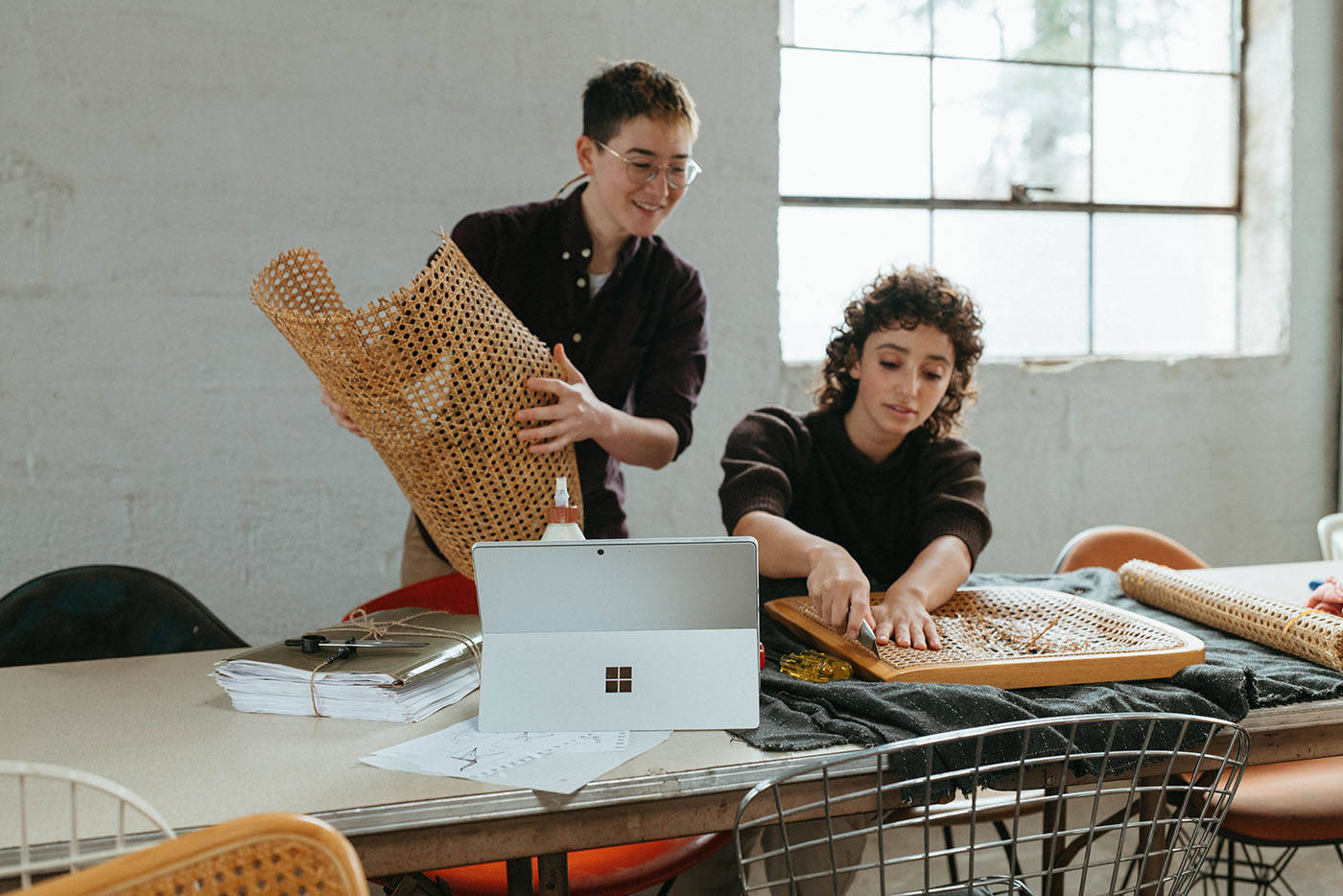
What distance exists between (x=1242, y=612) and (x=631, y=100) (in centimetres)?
116

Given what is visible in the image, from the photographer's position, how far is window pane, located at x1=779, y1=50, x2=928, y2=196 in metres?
3.03

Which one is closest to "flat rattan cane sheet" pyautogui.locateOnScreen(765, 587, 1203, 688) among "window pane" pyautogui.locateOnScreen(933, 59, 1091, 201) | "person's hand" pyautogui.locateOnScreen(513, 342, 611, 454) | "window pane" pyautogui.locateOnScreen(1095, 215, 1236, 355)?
"person's hand" pyautogui.locateOnScreen(513, 342, 611, 454)

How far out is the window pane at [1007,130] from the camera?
3160 millimetres

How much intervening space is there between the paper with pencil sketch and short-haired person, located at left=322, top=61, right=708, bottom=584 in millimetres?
630

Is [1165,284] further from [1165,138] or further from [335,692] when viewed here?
[335,692]

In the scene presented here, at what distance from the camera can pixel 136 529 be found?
2.44 m

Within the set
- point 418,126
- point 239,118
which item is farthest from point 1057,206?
point 239,118

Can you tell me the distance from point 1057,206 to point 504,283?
208cm

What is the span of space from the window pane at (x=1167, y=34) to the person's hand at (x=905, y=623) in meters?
2.52

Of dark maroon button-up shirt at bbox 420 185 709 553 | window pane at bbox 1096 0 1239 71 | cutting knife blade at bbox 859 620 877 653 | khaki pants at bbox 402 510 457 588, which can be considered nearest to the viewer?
cutting knife blade at bbox 859 620 877 653

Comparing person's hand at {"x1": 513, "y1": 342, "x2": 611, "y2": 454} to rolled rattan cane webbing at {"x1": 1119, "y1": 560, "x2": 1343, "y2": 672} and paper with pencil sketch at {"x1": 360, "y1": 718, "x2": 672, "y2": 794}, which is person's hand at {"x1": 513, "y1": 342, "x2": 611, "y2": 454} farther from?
rolled rattan cane webbing at {"x1": 1119, "y1": 560, "x2": 1343, "y2": 672}

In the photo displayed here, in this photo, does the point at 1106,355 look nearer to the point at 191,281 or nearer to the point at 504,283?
the point at 504,283

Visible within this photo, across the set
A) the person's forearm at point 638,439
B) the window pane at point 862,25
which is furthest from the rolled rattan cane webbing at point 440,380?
the window pane at point 862,25

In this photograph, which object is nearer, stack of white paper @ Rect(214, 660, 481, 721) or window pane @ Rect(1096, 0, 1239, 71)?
stack of white paper @ Rect(214, 660, 481, 721)
